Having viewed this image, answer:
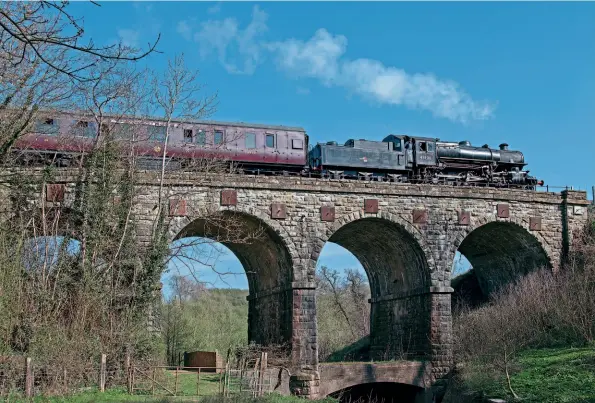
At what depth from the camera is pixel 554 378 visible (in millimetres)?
18188

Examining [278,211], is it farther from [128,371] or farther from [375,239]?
[128,371]

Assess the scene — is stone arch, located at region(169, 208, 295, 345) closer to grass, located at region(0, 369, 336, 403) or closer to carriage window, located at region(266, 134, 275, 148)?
grass, located at region(0, 369, 336, 403)

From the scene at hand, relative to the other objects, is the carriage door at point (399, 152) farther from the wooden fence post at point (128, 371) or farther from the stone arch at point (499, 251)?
the wooden fence post at point (128, 371)

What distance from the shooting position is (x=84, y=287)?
19375 millimetres

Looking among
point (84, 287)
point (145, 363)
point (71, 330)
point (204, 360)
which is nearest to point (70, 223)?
point (84, 287)

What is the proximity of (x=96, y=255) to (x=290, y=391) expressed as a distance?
758 cm

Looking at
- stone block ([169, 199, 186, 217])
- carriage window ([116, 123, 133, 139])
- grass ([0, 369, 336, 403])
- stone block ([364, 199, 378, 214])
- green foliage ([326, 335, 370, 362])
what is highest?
carriage window ([116, 123, 133, 139])

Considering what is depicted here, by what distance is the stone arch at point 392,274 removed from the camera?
23.8 m

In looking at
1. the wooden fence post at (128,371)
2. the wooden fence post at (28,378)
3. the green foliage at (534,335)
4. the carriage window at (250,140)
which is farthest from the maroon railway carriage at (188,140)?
the green foliage at (534,335)

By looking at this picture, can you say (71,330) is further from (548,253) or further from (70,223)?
(548,253)

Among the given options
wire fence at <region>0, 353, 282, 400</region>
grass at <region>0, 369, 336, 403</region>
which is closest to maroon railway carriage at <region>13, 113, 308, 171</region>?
wire fence at <region>0, 353, 282, 400</region>

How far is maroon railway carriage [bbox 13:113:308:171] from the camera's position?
23062 millimetres

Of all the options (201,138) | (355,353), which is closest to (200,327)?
(355,353)

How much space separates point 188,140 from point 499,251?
44.5 ft
